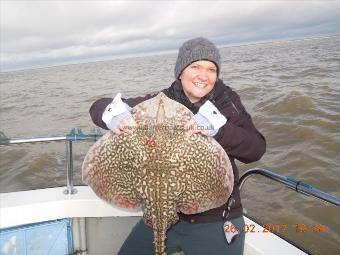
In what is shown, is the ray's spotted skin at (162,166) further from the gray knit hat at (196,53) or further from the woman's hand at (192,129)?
the gray knit hat at (196,53)

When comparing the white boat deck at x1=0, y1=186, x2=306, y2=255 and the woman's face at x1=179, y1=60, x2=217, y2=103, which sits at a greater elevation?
the woman's face at x1=179, y1=60, x2=217, y2=103

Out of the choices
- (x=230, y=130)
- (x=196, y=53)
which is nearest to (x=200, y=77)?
(x=196, y=53)

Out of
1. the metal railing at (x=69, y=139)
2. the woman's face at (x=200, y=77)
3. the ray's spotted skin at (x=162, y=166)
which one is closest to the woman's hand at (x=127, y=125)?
the ray's spotted skin at (x=162, y=166)

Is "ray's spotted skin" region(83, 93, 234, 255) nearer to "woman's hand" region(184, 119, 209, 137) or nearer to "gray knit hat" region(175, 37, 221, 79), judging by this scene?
"woman's hand" region(184, 119, 209, 137)

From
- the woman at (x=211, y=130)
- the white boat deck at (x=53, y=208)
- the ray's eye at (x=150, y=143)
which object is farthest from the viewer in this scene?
the white boat deck at (x=53, y=208)

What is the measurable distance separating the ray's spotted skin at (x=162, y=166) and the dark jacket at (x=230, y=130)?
18 centimetres

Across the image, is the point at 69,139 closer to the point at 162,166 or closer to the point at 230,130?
the point at 162,166

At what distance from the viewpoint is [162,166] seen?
Result: 2523 millimetres

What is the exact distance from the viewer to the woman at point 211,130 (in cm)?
275

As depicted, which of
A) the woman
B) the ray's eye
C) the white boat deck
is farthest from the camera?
the white boat deck

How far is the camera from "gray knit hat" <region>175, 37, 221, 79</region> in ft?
10.2

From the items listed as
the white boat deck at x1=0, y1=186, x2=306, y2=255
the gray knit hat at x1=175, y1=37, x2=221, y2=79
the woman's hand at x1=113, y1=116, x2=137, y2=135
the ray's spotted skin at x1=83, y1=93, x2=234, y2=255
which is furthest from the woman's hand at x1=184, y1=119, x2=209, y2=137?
the white boat deck at x1=0, y1=186, x2=306, y2=255

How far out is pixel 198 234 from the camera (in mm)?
3018

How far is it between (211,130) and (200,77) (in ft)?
2.31
